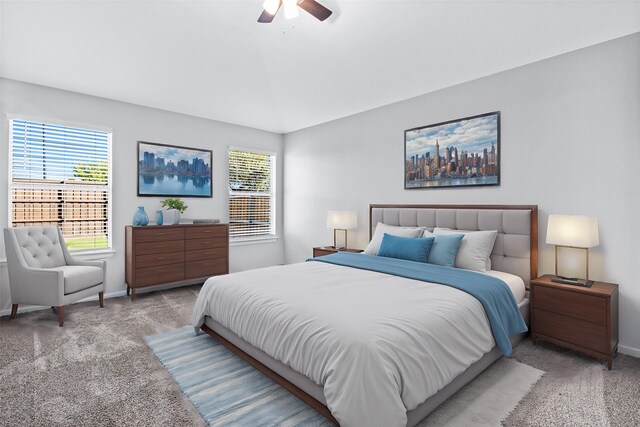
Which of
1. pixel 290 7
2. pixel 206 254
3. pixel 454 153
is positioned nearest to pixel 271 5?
pixel 290 7

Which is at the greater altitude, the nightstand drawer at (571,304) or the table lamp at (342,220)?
the table lamp at (342,220)

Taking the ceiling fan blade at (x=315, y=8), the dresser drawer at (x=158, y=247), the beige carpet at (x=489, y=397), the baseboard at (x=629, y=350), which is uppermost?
the ceiling fan blade at (x=315, y=8)

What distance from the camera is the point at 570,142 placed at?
10.3 feet

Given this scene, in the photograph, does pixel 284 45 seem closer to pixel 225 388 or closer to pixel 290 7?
pixel 290 7

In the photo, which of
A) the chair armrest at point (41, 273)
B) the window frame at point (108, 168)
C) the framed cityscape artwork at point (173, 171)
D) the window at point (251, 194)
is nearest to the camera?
the chair armrest at point (41, 273)

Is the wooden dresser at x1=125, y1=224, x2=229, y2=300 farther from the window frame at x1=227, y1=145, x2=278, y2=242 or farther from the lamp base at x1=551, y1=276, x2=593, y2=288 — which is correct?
the lamp base at x1=551, y1=276, x2=593, y2=288

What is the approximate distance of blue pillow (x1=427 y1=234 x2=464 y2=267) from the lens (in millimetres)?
3299

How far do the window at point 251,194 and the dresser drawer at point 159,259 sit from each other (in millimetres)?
1235

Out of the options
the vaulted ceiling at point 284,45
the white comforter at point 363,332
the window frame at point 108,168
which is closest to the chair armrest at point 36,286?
the window frame at point 108,168

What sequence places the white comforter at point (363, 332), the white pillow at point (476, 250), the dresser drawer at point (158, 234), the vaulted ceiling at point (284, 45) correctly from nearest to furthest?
the white comforter at point (363, 332) < the vaulted ceiling at point (284, 45) < the white pillow at point (476, 250) < the dresser drawer at point (158, 234)

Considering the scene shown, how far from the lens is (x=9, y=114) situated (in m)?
3.80

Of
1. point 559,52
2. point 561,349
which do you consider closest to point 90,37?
point 559,52

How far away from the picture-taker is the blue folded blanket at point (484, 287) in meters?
2.42

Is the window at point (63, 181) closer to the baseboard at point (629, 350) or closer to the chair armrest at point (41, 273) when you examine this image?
the chair armrest at point (41, 273)
